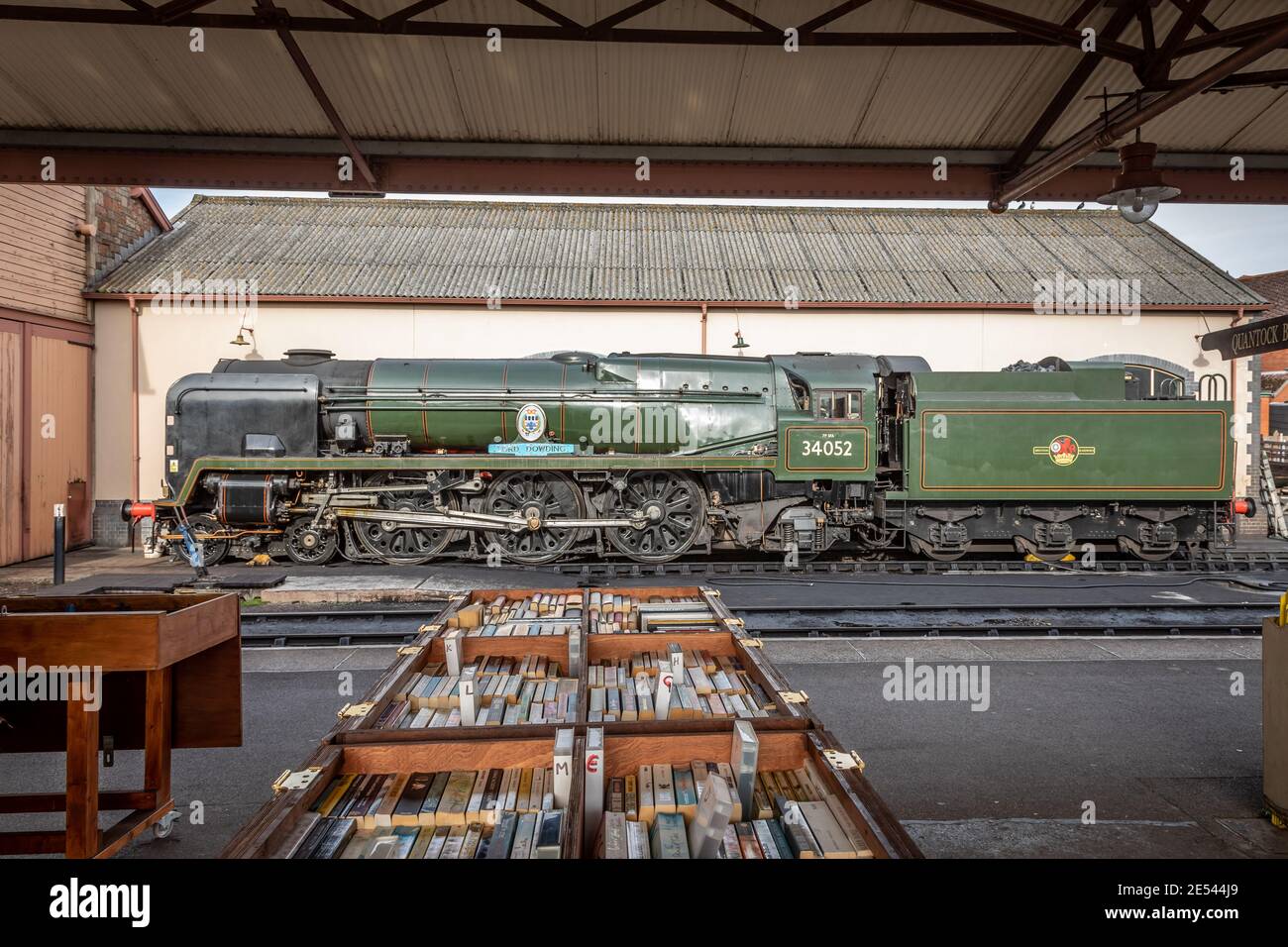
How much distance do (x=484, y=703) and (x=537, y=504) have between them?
7.76m

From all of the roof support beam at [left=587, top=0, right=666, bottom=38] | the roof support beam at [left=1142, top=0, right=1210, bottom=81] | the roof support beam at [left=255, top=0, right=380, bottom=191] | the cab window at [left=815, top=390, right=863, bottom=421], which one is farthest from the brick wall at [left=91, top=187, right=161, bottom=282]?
the roof support beam at [left=1142, top=0, right=1210, bottom=81]

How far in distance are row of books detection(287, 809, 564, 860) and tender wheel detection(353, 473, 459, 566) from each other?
901 centimetres

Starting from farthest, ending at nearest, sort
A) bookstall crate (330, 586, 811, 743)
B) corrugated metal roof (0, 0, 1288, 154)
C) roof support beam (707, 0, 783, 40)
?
corrugated metal roof (0, 0, 1288, 154) < roof support beam (707, 0, 783, 40) < bookstall crate (330, 586, 811, 743)

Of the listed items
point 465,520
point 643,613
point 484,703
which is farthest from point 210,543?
point 484,703

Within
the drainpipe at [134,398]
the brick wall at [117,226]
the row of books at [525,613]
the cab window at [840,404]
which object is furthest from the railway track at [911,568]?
the brick wall at [117,226]

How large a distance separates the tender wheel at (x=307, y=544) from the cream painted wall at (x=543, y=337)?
16.6 ft

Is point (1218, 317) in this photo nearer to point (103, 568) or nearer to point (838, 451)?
point (838, 451)

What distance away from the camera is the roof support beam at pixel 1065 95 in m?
6.05

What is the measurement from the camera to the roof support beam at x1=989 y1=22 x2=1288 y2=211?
16.9 feet

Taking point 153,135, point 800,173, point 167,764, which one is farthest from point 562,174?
point 167,764

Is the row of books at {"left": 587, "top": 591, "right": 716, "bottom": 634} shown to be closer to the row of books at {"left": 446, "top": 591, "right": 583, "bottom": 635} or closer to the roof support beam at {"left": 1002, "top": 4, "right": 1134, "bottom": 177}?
the row of books at {"left": 446, "top": 591, "right": 583, "bottom": 635}

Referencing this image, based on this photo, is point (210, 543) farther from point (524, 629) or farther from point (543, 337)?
point (524, 629)

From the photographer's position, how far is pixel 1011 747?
5309 millimetres
